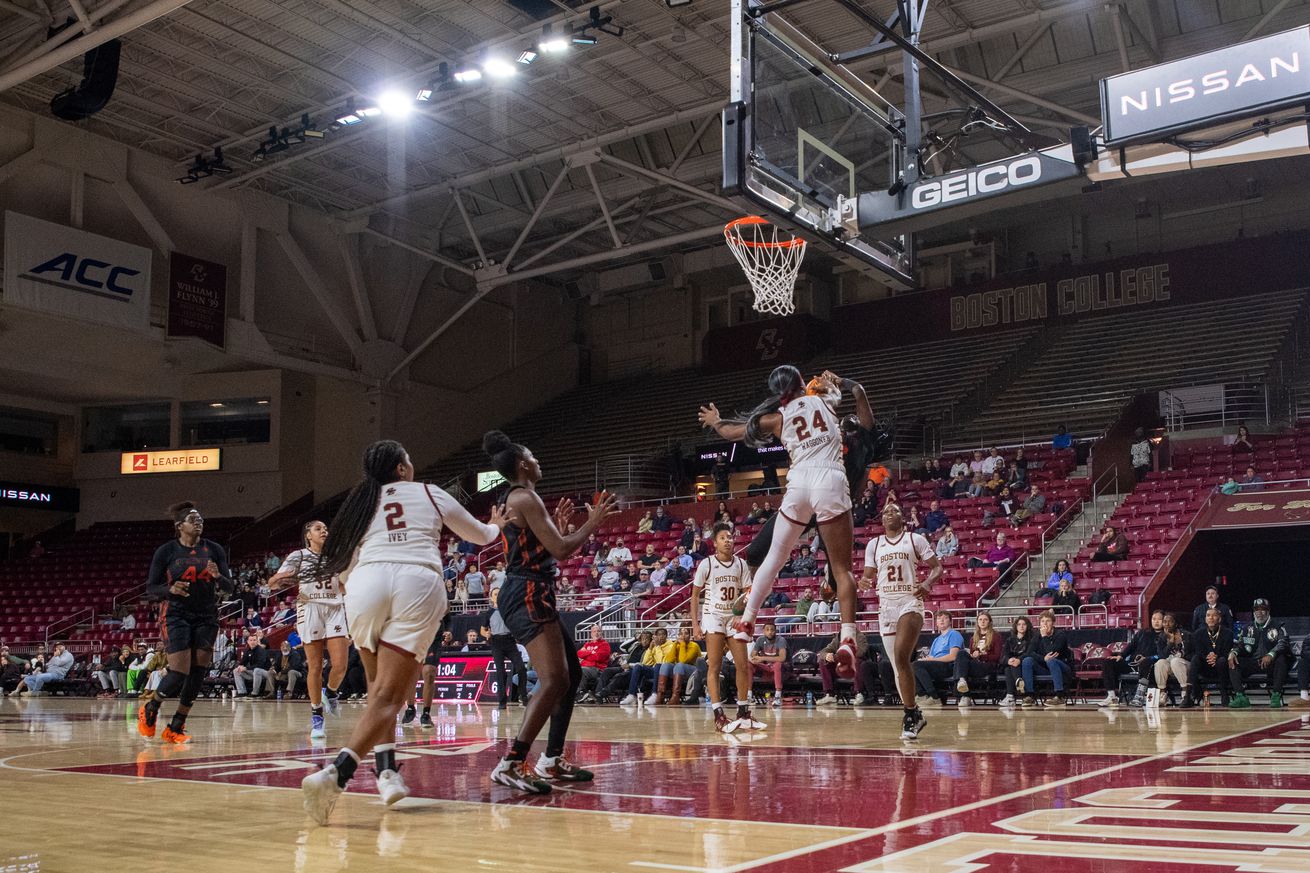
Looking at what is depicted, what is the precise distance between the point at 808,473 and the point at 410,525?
3615 millimetres

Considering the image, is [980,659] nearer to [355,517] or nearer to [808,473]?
[808,473]

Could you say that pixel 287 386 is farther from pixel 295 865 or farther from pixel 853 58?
pixel 295 865

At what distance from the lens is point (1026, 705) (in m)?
15.6

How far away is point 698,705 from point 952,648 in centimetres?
357

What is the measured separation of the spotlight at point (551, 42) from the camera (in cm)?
2127

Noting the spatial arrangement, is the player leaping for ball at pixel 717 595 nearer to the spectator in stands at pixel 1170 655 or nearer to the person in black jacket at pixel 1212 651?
the spectator in stands at pixel 1170 655

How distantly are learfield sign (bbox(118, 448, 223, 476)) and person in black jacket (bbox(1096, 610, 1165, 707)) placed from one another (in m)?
27.1

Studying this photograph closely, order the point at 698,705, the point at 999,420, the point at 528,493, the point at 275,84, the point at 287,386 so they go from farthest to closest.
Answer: the point at 287,386, the point at 999,420, the point at 275,84, the point at 698,705, the point at 528,493

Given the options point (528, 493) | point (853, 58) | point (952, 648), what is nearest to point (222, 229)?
point (952, 648)

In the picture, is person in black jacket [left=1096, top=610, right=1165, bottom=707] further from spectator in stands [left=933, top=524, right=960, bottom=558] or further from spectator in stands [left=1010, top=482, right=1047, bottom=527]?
spectator in stands [left=1010, top=482, right=1047, bottom=527]

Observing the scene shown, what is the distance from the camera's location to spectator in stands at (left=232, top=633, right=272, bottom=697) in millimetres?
22625

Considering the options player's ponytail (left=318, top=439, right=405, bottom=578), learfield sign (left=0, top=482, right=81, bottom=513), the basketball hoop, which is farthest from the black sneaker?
learfield sign (left=0, top=482, right=81, bottom=513)

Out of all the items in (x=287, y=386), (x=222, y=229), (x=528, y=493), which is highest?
(x=222, y=229)

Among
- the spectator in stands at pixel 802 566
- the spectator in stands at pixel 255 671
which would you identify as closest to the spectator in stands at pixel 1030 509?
the spectator in stands at pixel 802 566
